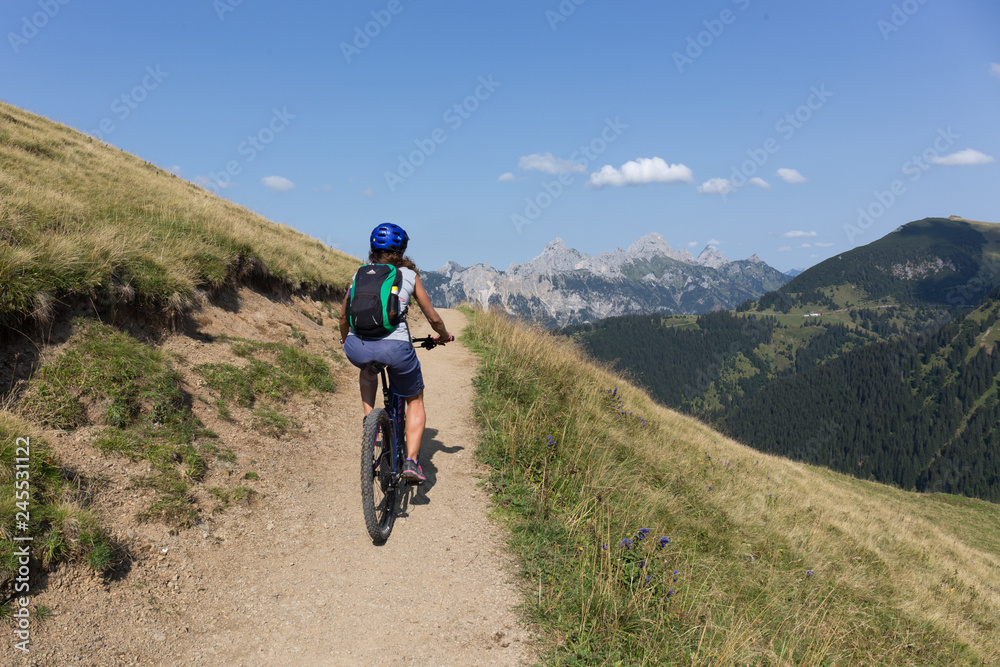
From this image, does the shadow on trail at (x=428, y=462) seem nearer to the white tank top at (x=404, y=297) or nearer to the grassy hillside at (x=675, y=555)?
the grassy hillside at (x=675, y=555)

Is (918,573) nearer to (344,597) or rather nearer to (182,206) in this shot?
(344,597)

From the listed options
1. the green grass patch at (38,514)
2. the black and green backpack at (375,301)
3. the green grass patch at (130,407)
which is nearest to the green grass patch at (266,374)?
the green grass patch at (130,407)

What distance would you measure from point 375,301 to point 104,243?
4.92 m

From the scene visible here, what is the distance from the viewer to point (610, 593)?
463cm

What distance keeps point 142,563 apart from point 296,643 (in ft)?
5.40

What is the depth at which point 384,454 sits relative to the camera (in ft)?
18.6

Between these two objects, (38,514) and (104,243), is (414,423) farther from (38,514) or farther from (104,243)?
(104,243)

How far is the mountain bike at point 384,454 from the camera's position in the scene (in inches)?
204

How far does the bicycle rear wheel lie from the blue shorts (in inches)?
17.7

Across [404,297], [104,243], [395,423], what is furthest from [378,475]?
[104,243]

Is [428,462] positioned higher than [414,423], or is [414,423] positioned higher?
[414,423]

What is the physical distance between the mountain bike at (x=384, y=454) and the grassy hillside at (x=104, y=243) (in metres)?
4.23

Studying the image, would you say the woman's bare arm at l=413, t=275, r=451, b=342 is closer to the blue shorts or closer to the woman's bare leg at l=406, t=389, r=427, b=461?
the blue shorts

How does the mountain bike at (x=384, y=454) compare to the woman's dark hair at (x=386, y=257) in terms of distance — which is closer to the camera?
the mountain bike at (x=384, y=454)
